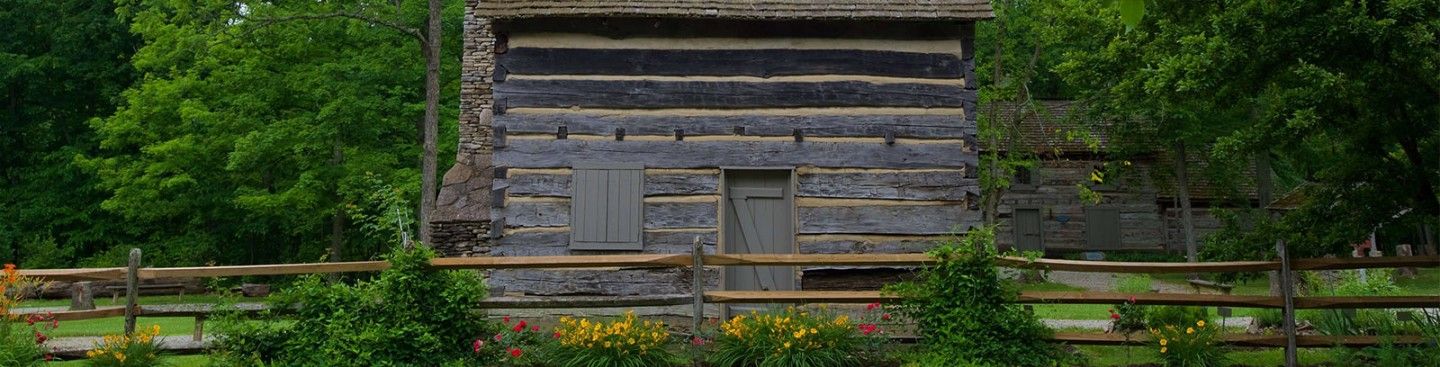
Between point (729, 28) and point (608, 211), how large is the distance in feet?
7.96

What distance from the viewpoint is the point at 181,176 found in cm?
2369

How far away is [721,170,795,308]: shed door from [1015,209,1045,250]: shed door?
69.3ft

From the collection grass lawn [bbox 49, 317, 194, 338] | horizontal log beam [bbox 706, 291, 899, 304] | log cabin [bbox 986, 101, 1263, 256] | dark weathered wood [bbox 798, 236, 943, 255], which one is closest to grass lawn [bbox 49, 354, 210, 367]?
grass lawn [bbox 49, 317, 194, 338]

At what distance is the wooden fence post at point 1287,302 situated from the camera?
8484mm

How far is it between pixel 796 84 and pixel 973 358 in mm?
4425

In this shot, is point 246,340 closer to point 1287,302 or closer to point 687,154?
point 687,154

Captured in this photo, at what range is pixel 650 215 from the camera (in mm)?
11422

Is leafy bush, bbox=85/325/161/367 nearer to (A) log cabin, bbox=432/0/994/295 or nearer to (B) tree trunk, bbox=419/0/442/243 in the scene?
(A) log cabin, bbox=432/0/994/295

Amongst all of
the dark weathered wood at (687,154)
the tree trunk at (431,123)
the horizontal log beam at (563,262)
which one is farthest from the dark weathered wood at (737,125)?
the tree trunk at (431,123)

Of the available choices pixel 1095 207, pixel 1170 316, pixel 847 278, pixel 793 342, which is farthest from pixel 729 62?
pixel 1095 207

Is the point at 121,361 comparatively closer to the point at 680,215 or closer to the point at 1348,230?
the point at 680,215

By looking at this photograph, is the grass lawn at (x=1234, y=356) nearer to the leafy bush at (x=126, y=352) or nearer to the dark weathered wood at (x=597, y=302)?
the dark weathered wood at (x=597, y=302)

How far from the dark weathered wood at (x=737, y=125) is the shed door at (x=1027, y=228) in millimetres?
20566

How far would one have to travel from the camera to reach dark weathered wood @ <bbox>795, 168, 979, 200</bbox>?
11.5 meters
